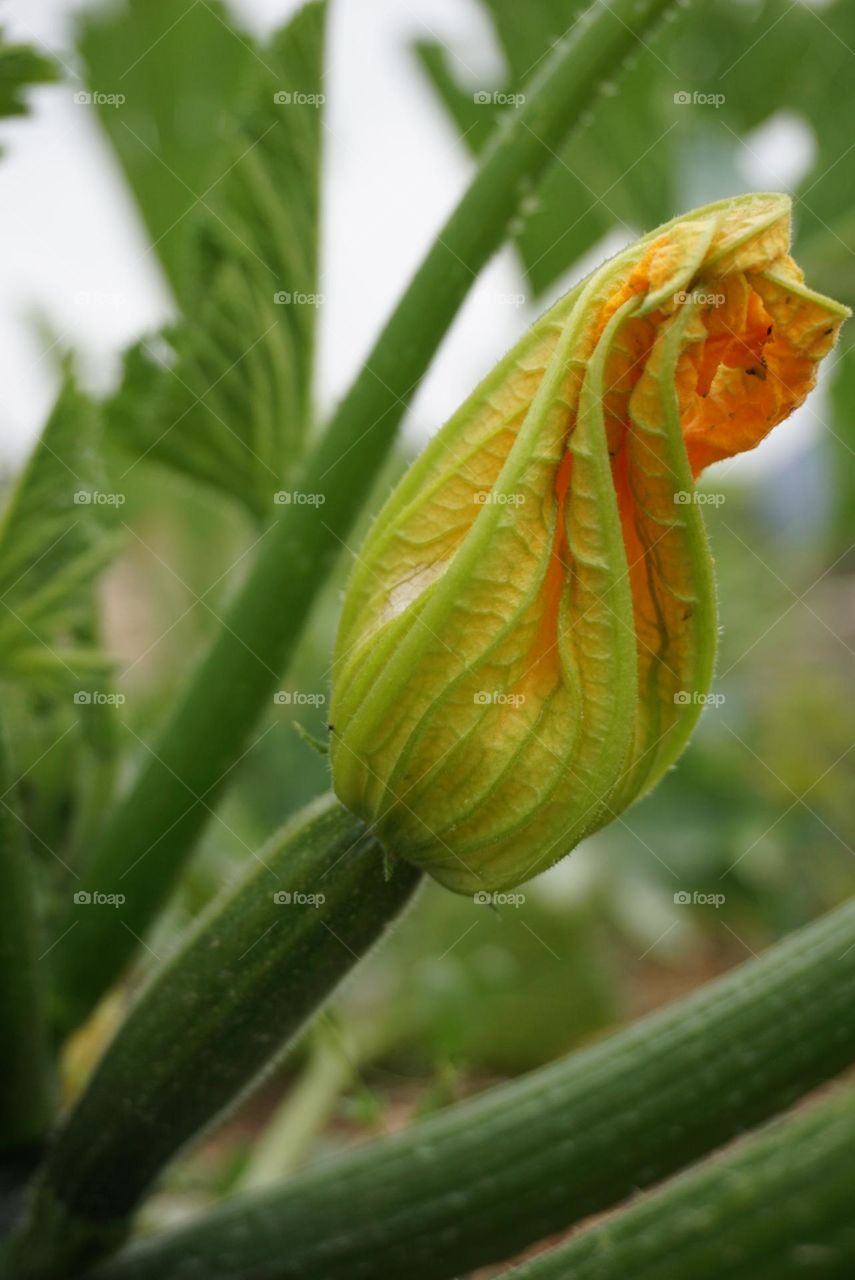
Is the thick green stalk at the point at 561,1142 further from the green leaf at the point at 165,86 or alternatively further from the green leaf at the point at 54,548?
the green leaf at the point at 165,86

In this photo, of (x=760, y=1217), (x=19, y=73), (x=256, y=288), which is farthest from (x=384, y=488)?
(x=760, y=1217)

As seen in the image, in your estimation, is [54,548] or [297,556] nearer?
[297,556]

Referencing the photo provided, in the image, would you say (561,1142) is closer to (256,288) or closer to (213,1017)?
(213,1017)

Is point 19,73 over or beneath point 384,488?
over

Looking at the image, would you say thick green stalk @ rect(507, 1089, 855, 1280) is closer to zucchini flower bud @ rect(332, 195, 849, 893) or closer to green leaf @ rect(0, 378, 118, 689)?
zucchini flower bud @ rect(332, 195, 849, 893)

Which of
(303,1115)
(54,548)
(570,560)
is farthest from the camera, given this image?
(303,1115)

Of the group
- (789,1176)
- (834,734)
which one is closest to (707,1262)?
(789,1176)

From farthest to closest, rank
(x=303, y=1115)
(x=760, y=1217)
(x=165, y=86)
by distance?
(x=165, y=86), (x=303, y=1115), (x=760, y=1217)
